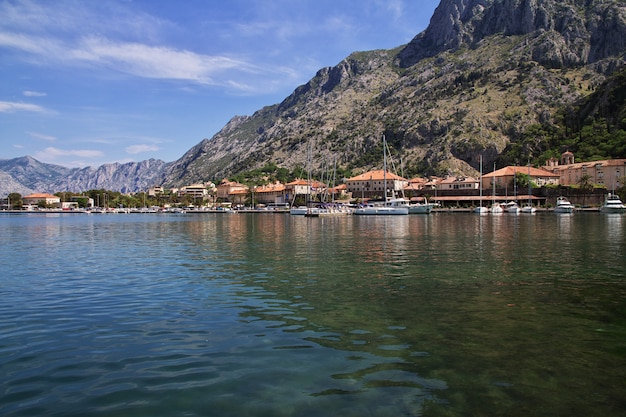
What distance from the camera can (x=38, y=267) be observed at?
2530 centimetres

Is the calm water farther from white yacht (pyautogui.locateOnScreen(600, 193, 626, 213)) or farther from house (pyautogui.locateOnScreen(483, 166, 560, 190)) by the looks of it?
house (pyautogui.locateOnScreen(483, 166, 560, 190))

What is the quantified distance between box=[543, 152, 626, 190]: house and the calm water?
13033 cm

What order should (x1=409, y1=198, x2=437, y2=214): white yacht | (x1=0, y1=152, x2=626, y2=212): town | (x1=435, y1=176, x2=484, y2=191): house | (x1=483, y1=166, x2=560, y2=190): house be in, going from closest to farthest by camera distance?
(x1=409, y1=198, x2=437, y2=214): white yacht
(x1=0, y1=152, x2=626, y2=212): town
(x1=483, y1=166, x2=560, y2=190): house
(x1=435, y1=176, x2=484, y2=191): house

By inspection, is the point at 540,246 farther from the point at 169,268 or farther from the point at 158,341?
the point at 158,341

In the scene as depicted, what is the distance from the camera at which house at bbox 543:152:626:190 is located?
12962 centimetres

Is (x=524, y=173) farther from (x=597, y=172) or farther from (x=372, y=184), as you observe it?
(x=372, y=184)

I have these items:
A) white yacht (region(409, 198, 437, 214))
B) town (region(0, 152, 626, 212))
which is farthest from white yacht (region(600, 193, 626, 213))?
white yacht (region(409, 198, 437, 214))

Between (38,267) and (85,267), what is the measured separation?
→ 2.68 meters

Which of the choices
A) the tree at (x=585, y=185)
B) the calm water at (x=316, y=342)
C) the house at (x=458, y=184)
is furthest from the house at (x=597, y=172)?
the calm water at (x=316, y=342)

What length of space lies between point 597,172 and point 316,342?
151644mm

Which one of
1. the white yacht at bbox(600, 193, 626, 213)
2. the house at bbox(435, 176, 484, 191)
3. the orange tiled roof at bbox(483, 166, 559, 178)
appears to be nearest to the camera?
the white yacht at bbox(600, 193, 626, 213)

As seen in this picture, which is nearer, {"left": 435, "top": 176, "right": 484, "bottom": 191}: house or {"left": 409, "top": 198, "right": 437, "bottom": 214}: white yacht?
{"left": 409, "top": 198, "right": 437, "bottom": 214}: white yacht

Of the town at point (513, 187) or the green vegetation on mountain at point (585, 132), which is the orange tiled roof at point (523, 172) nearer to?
the town at point (513, 187)

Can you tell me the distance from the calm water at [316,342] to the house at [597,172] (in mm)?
130330
